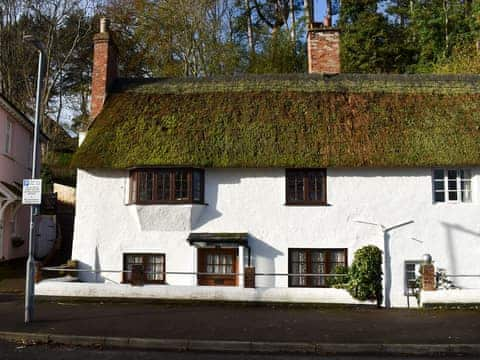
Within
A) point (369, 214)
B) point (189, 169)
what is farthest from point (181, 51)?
point (369, 214)

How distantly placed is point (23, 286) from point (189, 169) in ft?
23.2

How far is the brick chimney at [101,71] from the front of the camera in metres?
19.0

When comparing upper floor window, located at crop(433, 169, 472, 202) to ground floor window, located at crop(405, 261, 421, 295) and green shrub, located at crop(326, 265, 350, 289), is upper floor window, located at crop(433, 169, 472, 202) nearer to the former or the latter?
ground floor window, located at crop(405, 261, 421, 295)

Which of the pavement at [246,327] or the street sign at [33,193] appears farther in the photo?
the street sign at [33,193]

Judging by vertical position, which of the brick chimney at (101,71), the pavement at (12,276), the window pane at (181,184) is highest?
the brick chimney at (101,71)

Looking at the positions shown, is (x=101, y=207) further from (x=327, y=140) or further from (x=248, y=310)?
(x=327, y=140)

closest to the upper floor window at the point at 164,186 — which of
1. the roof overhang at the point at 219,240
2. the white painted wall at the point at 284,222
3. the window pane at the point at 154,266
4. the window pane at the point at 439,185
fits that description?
the white painted wall at the point at 284,222

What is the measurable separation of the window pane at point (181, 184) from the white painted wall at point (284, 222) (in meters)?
0.44

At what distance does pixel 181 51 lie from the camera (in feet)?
110

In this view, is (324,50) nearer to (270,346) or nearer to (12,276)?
(270,346)

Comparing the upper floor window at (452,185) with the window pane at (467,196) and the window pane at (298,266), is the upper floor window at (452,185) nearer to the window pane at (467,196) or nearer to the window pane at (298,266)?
the window pane at (467,196)

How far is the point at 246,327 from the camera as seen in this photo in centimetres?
1143

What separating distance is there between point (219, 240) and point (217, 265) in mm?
1097

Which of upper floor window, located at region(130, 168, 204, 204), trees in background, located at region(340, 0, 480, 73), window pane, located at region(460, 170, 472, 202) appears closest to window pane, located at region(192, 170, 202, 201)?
upper floor window, located at region(130, 168, 204, 204)
